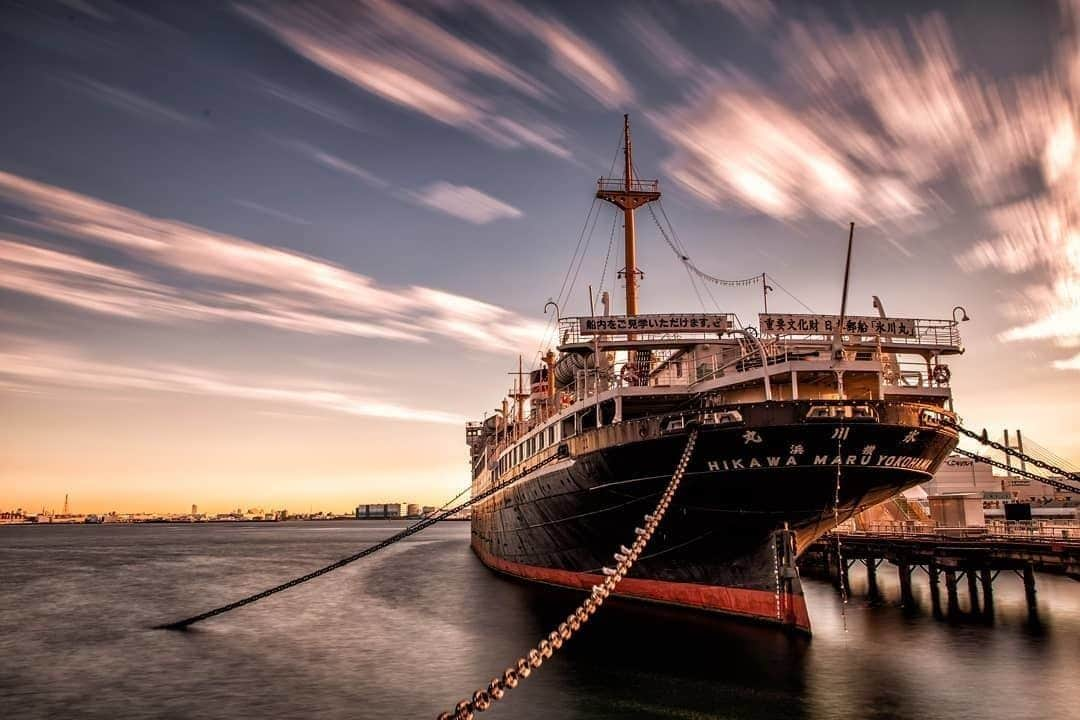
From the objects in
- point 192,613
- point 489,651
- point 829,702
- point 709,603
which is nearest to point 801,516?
point 709,603

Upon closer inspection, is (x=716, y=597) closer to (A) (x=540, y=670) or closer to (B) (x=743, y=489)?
(B) (x=743, y=489)

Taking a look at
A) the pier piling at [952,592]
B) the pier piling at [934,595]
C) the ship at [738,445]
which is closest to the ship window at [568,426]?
the ship at [738,445]

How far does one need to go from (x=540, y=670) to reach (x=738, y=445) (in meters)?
9.33

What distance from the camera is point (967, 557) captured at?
35062 mm

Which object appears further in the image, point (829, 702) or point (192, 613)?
point (192, 613)

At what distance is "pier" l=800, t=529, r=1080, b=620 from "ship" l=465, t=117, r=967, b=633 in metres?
5.26

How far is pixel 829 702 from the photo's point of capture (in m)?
18.6

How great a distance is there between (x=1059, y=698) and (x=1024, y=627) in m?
12.8

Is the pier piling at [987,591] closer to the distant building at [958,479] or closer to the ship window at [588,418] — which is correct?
the ship window at [588,418]

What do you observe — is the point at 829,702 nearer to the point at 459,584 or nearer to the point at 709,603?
the point at 709,603

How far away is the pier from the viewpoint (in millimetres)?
30544

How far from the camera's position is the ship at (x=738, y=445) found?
23.3 metres

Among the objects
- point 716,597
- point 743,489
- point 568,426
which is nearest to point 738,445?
point 743,489

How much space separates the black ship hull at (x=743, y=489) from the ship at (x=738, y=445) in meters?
0.05
